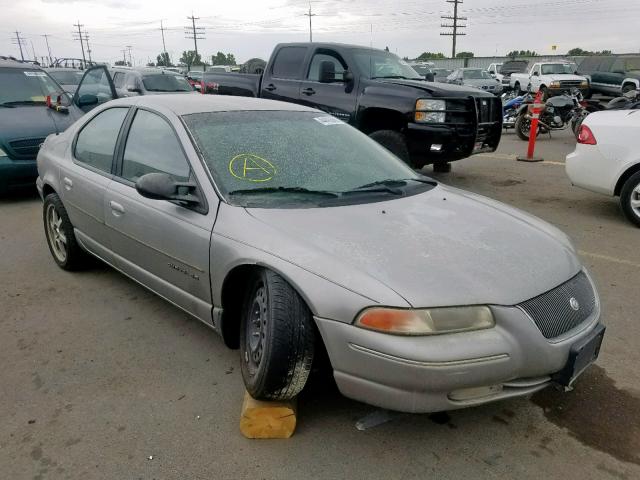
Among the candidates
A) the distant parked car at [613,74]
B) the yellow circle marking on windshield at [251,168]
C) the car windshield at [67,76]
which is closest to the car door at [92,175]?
the yellow circle marking on windshield at [251,168]

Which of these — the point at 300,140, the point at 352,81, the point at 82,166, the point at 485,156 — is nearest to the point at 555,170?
the point at 485,156

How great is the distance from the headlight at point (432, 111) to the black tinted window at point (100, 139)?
4086 mm

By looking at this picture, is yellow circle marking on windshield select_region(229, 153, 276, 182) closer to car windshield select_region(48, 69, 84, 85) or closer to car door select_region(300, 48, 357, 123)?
car door select_region(300, 48, 357, 123)

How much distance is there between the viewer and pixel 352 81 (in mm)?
7520

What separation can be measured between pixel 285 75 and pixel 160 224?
5.79m

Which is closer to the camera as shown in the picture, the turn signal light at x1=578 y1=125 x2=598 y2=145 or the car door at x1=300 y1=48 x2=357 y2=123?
the turn signal light at x1=578 y1=125 x2=598 y2=145

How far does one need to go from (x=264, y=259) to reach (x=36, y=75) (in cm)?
751

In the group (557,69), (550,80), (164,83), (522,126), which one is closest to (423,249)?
(164,83)

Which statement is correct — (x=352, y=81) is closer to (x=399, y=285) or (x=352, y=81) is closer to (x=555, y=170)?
(x=555, y=170)

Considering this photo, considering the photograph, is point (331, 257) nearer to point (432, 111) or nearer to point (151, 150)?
point (151, 150)

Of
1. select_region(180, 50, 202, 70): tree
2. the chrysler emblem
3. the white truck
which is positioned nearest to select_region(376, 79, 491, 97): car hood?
the chrysler emblem

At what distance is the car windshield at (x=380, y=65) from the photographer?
769 cm

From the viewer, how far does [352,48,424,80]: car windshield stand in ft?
25.2

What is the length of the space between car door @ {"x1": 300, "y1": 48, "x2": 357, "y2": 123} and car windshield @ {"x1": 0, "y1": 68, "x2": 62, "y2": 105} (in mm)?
3834
